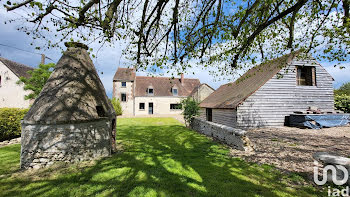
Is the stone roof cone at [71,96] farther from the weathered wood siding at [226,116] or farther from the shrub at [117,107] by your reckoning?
the shrub at [117,107]

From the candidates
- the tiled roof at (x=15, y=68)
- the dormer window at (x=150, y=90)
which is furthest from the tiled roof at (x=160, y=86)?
the tiled roof at (x=15, y=68)

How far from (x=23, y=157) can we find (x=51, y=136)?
1.17 m

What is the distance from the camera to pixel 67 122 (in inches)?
217

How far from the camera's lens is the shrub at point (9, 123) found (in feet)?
31.5

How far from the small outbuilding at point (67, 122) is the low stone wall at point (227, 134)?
5747 millimetres

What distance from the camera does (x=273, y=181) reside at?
13.5 feet

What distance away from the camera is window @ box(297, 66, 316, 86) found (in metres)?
12.9

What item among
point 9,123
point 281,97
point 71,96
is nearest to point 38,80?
point 9,123

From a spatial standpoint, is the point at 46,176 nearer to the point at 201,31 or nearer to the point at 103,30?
the point at 103,30

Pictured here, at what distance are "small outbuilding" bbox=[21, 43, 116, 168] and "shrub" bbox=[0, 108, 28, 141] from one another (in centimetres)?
650

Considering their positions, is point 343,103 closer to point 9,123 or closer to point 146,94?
point 146,94

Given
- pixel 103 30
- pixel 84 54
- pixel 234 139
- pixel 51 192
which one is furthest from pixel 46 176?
pixel 234 139

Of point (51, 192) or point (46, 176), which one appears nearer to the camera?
point (51, 192)

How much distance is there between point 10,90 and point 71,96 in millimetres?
24196
